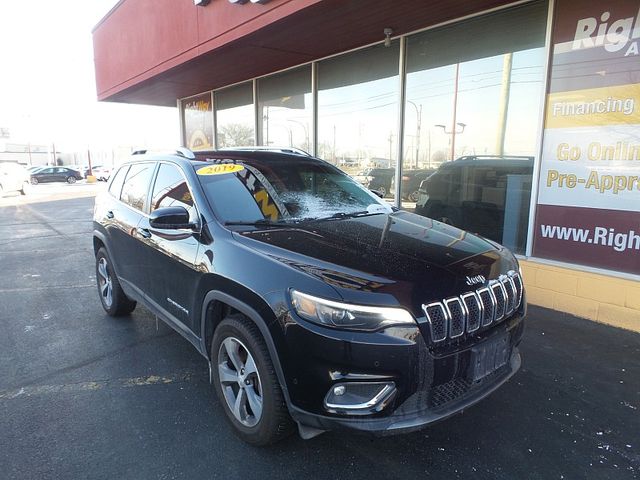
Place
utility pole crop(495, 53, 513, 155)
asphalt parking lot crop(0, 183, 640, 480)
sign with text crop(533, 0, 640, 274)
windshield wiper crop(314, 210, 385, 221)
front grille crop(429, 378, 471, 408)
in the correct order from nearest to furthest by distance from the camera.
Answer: front grille crop(429, 378, 471, 408)
asphalt parking lot crop(0, 183, 640, 480)
windshield wiper crop(314, 210, 385, 221)
sign with text crop(533, 0, 640, 274)
utility pole crop(495, 53, 513, 155)

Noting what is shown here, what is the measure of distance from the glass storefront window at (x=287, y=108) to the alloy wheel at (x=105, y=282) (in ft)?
16.7

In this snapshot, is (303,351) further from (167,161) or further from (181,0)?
(181,0)

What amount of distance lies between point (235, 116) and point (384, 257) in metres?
9.37

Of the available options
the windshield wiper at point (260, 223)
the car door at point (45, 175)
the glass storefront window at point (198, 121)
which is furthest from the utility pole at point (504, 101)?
the car door at point (45, 175)

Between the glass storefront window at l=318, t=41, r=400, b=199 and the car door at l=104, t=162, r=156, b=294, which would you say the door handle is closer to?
the car door at l=104, t=162, r=156, b=294

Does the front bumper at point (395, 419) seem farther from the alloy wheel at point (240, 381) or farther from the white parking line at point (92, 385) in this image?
the white parking line at point (92, 385)

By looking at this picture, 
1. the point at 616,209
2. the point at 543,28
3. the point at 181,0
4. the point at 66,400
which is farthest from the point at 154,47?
the point at 616,209

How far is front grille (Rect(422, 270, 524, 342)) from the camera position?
87.7 inches

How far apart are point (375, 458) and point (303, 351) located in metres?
0.89

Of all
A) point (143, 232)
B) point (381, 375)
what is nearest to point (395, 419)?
point (381, 375)

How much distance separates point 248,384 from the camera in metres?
2.61

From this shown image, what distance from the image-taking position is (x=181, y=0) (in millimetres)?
7883

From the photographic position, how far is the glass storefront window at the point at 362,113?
7.18 m

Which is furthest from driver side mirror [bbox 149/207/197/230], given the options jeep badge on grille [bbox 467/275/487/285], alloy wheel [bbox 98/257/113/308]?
alloy wheel [bbox 98/257/113/308]
